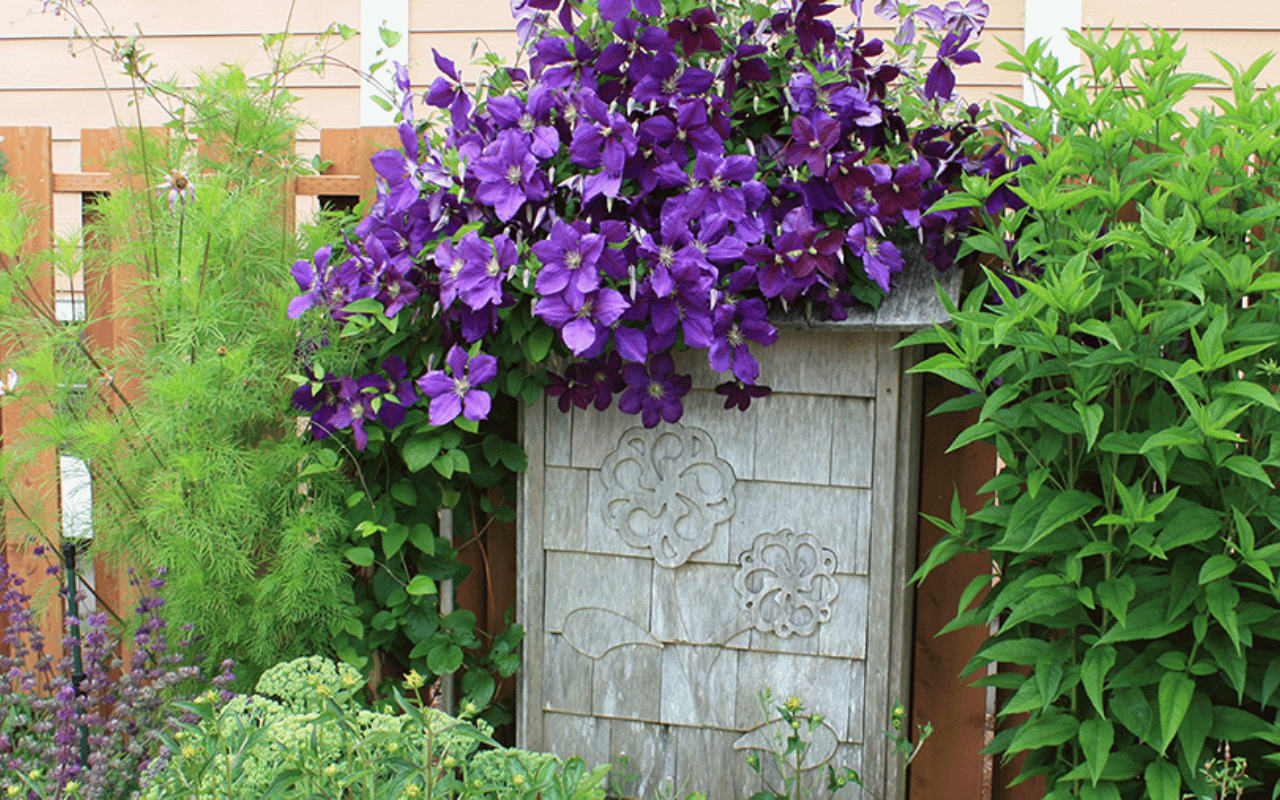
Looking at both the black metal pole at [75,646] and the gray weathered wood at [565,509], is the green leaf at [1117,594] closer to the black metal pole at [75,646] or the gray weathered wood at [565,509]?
the gray weathered wood at [565,509]

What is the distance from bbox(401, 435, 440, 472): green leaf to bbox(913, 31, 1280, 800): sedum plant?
943 millimetres

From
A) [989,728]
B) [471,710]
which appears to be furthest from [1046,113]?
[989,728]

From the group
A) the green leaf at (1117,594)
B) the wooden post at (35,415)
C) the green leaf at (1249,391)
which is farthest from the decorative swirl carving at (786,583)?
the wooden post at (35,415)

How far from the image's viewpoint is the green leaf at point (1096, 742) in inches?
53.1

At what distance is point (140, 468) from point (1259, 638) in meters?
2.11

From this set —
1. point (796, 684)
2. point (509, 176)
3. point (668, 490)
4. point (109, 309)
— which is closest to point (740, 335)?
point (668, 490)

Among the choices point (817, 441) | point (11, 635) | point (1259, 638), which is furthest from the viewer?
point (11, 635)

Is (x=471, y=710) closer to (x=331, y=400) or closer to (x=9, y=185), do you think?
(x=331, y=400)

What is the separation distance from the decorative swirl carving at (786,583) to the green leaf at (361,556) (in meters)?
0.74

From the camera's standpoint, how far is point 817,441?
180cm

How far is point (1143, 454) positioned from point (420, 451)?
50.3 inches

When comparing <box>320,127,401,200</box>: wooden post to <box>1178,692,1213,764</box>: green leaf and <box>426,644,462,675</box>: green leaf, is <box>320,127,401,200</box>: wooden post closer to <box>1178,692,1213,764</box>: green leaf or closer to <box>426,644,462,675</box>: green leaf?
<box>426,644,462,675</box>: green leaf

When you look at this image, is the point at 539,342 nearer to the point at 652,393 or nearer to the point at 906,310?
the point at 652,393

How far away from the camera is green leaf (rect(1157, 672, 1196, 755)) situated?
4.27 feet
